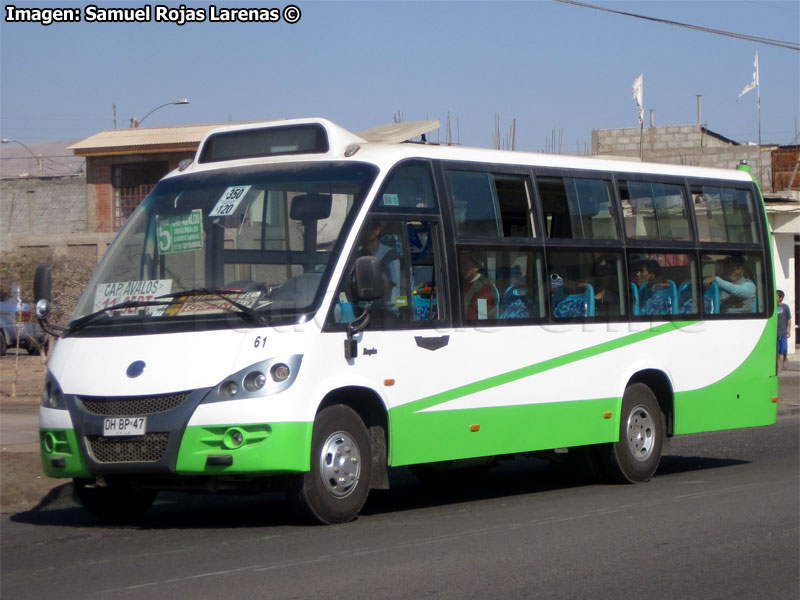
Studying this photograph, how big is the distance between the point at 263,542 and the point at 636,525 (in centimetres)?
271

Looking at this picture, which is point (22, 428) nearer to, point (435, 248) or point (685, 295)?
point (435, 248)

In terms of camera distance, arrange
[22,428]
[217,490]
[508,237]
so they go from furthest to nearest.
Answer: [22,428] → [508,237] → [217,490]

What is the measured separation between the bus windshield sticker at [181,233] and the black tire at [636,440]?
453cm

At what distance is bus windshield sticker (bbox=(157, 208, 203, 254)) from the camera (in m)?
9.34

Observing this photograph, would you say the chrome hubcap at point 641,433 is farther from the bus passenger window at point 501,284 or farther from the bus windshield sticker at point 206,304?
the bus windshield sticker at point 206,304

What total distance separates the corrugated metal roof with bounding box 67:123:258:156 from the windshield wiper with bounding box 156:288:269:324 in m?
26.8

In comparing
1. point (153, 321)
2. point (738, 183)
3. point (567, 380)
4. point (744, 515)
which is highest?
point (738, 183)

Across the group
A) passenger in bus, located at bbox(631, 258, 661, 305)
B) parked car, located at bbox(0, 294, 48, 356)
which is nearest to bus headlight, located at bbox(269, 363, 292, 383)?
passenger in bus, located at bbox(631, 258, 661, 305)

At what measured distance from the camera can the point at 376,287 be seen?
27.9 feet

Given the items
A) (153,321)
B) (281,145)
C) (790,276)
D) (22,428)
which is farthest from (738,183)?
(790,276)

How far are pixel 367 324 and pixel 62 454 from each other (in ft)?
7.91

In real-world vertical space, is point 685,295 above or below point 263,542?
above

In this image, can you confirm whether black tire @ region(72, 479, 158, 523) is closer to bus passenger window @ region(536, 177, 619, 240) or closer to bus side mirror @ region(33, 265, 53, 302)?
bus side mirror @ region(33, 265, 53, 302)

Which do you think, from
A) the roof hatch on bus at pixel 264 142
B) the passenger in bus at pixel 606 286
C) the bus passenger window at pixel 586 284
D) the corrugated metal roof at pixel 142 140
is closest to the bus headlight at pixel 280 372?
the roof hatch on bus at pixel 264 142
